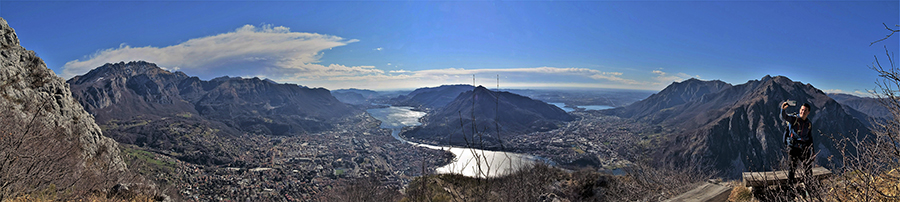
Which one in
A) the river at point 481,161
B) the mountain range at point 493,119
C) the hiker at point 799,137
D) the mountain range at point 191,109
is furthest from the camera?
the mountain range at point 493,119

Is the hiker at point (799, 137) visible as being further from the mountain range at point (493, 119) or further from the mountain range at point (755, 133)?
the mountain range at point (493, 119)

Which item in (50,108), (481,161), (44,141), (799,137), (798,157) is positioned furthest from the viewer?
(481,161)

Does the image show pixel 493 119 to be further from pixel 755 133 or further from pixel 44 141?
pixel 44 141

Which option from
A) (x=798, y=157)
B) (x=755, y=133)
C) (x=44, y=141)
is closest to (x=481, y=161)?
(x=798, y=157)

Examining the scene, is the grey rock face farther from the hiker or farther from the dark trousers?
the hiker

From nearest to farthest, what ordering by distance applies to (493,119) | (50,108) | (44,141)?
(44,141) < (50,108) < (493,119)

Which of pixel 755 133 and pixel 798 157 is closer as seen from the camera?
pixel 798 157

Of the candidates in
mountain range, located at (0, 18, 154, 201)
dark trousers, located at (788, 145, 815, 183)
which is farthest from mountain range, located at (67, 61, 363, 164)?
dark trousers, located at (788, 145, 815, 183)

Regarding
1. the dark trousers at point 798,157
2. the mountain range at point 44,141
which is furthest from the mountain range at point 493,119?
the dark trousers at point 798,157
